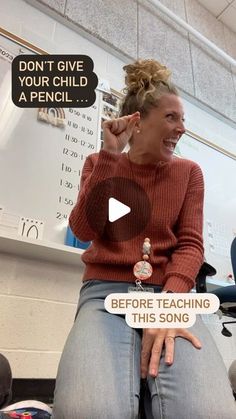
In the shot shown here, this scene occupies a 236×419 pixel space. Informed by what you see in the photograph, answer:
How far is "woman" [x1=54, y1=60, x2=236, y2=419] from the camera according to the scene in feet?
1.15

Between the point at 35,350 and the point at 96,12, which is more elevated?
the point at 96,12

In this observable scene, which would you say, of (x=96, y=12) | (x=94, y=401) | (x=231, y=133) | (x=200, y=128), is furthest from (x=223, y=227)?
(x=94, y=401)

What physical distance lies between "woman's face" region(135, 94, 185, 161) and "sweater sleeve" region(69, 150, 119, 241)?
0.05m

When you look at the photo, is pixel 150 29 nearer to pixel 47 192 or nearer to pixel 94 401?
pixel 47 192

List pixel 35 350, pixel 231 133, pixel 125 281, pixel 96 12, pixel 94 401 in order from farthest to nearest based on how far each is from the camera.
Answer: pixel 231 133 < pixel 96 12 < pixel 35 350 < pixel 125 281 < pixel 94 401

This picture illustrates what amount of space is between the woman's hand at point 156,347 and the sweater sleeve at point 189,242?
0.07m

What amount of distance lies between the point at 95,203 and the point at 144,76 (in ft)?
0.83

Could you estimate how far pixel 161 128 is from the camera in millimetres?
430

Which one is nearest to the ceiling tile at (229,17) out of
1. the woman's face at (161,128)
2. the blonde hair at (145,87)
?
the blonde hair at (145,87)

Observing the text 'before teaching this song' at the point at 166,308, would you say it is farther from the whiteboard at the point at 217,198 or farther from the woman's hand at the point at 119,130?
the whiteboard at the point at 217,198

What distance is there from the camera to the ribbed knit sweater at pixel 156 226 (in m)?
0.41

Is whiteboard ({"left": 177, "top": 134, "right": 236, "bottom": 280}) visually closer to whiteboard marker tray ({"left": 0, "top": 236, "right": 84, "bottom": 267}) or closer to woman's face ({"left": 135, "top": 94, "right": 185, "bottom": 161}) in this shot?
whiteboard marker tray ({"left": 0, "top": 236, "right": 84, "bottom": 267})

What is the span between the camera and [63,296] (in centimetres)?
93

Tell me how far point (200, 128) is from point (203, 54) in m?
0.55
